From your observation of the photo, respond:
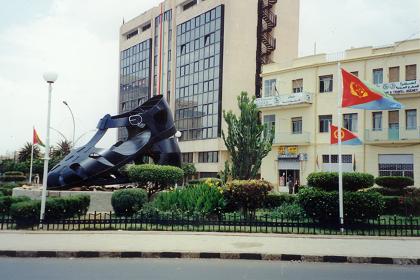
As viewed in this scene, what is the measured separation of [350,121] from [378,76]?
13.2ft

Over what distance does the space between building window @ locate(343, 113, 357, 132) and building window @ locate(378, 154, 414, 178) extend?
3097mm

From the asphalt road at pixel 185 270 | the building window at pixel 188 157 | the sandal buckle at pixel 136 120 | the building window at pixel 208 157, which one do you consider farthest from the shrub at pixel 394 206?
the building window at pixel 188 157

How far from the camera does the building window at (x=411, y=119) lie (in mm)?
33531

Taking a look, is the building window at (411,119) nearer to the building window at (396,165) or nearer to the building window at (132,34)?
the building window at (396,165)

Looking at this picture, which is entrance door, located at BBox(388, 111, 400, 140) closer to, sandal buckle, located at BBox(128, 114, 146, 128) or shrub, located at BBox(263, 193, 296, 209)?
shrub, located at BBox(263, 193, 296, 209)

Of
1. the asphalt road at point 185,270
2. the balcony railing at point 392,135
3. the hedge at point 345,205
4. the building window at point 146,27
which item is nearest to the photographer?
the asphalt road at point 185,270

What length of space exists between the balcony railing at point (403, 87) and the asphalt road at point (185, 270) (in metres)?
26.3

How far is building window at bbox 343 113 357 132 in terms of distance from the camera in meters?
36.5

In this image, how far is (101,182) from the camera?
20.8m

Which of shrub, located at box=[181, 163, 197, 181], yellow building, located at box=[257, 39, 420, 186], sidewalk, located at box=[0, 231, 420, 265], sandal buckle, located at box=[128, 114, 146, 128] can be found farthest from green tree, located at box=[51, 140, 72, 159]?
sidewalk, located at box=[0, 231, 420, 265]

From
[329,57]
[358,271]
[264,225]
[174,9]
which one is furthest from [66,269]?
[174,9]

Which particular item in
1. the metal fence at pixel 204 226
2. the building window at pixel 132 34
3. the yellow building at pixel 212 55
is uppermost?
the building window at pixel 132 34

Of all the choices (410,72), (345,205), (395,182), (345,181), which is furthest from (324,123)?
(345,205)

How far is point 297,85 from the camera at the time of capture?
132 ft
